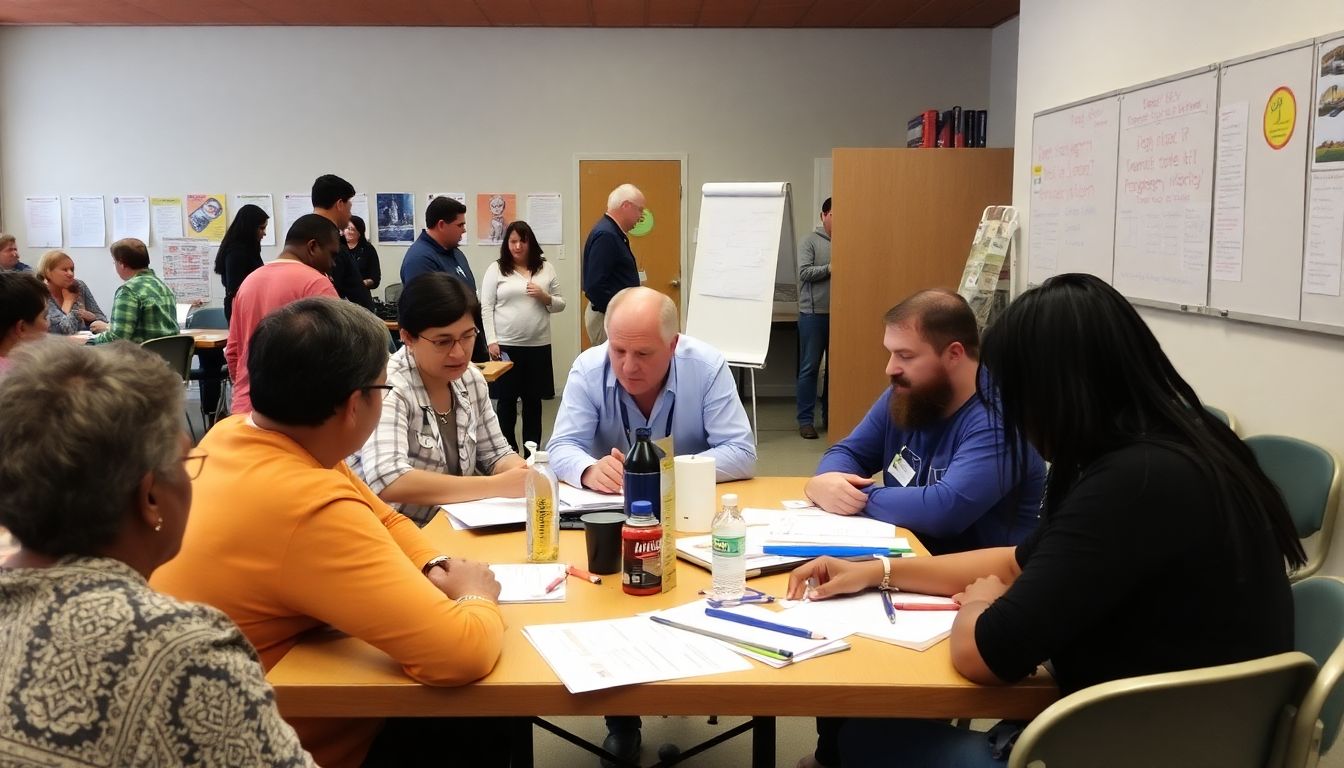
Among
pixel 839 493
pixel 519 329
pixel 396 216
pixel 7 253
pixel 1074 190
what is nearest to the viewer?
pixel 839 493

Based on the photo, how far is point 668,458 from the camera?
76.2 inches

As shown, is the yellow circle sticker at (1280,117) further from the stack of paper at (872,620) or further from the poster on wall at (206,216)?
the poster on wall at (206,216)

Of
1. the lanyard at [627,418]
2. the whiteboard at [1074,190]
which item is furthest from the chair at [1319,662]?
the whiteboard at [1074,190]

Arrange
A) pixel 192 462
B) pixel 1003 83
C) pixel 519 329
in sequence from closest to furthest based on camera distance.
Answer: pixel 192 462
pixel 519 329
pixel 1003 83

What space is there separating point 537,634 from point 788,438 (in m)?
5.59

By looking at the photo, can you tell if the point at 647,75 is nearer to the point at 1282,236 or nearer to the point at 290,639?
the point at 1282,236

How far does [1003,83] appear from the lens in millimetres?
8133

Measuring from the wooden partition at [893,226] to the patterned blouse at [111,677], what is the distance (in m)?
5.68

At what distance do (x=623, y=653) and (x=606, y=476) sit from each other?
95 centimetres

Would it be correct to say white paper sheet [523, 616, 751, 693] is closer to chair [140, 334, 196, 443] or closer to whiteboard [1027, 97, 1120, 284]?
whiteboard [1027, 97, 1120, 284]

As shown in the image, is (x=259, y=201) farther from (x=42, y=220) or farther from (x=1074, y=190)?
(x=1074, y=190)

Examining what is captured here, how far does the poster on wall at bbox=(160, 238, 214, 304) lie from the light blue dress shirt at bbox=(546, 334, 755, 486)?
7.02 meters

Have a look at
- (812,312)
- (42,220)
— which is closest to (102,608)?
(812,312)

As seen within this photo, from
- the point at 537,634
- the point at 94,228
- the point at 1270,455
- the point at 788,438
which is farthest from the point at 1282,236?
the point at 94,228
